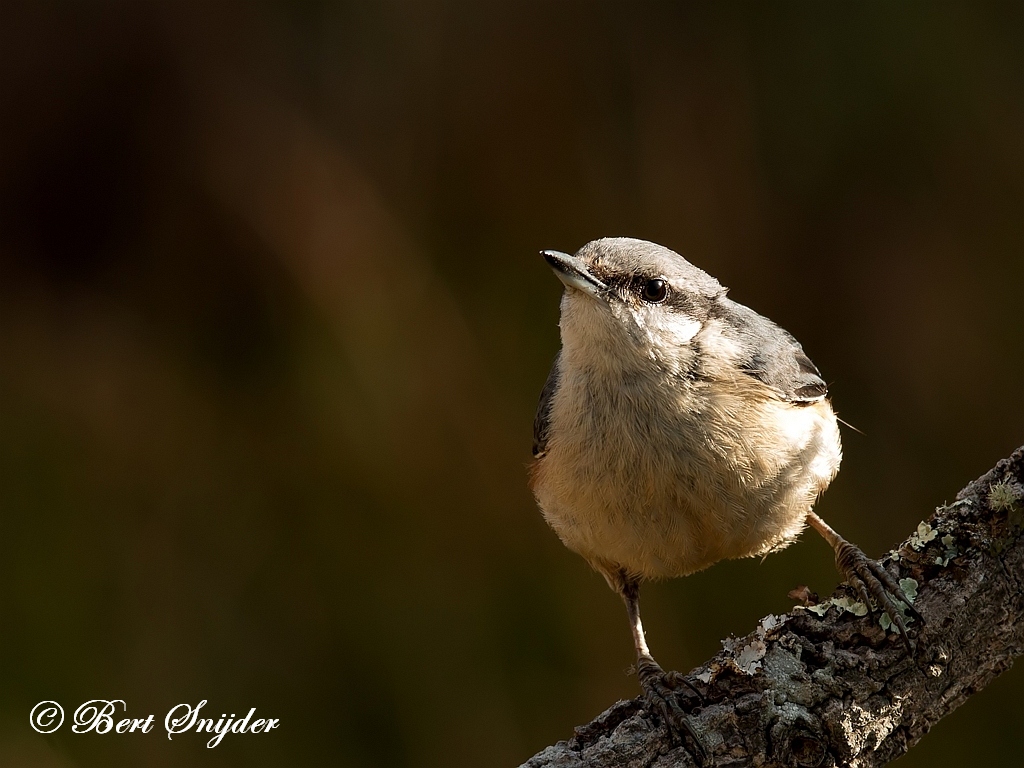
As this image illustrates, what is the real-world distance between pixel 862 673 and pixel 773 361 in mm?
928

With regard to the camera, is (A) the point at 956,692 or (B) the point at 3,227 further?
(B) the point at 3,227

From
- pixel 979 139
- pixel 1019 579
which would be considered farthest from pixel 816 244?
pixel 1019 579

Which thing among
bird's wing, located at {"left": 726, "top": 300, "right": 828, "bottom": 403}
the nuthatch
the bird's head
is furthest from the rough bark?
the bird's head

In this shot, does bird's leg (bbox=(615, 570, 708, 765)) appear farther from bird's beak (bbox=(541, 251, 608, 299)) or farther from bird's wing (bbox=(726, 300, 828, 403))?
bird's beak (bbox=(541, 251, 608, 299))

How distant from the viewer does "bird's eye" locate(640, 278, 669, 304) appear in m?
2.38

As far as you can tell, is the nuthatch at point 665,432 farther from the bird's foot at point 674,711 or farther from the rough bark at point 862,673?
the rough bark at point 862,673

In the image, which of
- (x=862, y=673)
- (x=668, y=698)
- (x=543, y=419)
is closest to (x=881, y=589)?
(x=862, y=673)

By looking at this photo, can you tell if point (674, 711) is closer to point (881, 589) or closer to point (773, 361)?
point (881, 589)

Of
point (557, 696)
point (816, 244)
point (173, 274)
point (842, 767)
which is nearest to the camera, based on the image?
point (842, 767)

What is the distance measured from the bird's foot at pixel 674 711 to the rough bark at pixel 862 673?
0.02 metres

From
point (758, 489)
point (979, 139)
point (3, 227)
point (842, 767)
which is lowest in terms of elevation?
point (842, 767)

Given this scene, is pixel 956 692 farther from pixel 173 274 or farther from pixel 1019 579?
pixel 173 274

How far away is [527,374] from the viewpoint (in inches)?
167

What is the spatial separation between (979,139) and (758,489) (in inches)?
102
